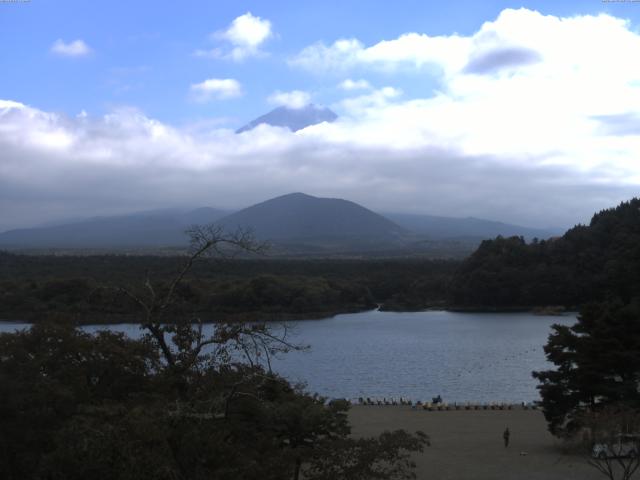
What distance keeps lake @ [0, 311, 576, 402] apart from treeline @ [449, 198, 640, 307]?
14.0 ft

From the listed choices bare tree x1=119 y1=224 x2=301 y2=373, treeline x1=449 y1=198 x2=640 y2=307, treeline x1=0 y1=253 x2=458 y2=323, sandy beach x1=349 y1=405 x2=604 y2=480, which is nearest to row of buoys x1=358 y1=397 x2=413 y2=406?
sandy beach x1=349 y1=405 x2=604 y2=480

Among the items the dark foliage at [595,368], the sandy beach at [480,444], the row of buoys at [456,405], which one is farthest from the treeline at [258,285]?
the dark foliage at [595,368]

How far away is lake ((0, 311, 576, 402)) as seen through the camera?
2262 centimetres

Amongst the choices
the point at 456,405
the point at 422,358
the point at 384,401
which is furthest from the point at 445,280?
the point at 456,405

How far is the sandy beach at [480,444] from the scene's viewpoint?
11.1 m

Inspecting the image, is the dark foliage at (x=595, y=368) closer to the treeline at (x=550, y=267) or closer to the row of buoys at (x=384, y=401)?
the row of buoys at (x=384, y=401)

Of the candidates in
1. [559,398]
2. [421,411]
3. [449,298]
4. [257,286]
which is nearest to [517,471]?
[559,398]

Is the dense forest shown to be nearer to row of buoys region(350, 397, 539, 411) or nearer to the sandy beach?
row of buoys region(350, 397, 539, 411)

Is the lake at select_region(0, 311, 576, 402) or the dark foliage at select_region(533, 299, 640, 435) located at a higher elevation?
the dark foliage at select_region(533, 299, 640, 435)

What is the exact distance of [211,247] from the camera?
16.8 ft

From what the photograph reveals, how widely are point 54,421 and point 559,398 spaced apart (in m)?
9.11

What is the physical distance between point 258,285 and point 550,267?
72.7 feet

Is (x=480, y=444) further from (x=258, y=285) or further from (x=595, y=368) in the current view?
(x=258, y=285)

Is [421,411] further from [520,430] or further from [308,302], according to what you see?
[308,302]
